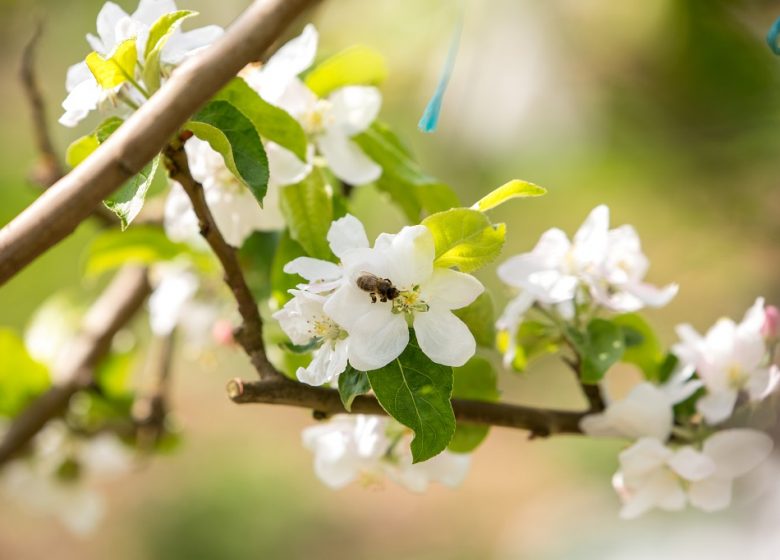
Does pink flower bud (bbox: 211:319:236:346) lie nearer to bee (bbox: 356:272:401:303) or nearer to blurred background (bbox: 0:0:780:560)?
bee (bbox: 356:272:401:303)

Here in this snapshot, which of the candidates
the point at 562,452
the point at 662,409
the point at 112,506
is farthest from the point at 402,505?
the point at 662,409

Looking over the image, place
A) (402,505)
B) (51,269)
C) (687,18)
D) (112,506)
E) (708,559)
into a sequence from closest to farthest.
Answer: (708,559) → (687,18) → (51,269) → (112,506) → (402,505)

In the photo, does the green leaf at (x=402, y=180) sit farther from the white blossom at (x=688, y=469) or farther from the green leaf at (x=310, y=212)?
the white blossom at (x=688, y=469)

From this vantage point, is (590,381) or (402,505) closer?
(590,381)

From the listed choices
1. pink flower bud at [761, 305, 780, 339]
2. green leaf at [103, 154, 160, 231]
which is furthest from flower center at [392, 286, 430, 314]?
pink flower bud at [761, 305, 780, 339]

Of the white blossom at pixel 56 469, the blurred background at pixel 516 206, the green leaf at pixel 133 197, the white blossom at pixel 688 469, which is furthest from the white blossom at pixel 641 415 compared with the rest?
the blurred background at pixel 516 206

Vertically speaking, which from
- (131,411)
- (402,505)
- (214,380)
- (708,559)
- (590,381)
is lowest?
(402,505)

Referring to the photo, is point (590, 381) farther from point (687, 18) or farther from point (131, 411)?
point (687, 18)
